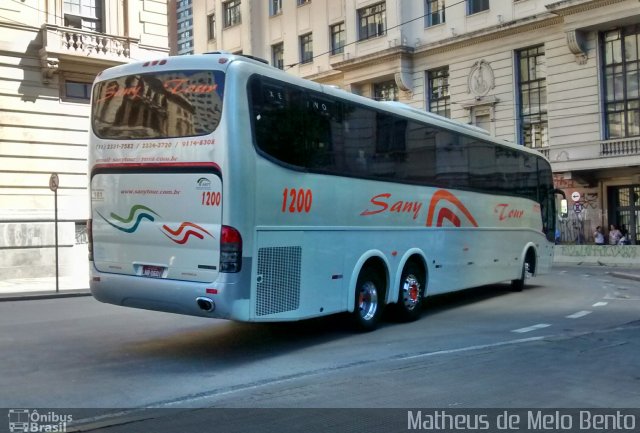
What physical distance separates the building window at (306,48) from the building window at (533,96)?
1537 cm

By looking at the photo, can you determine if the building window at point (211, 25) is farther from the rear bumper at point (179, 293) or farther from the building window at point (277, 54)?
the rear bumper at point (179, 293)

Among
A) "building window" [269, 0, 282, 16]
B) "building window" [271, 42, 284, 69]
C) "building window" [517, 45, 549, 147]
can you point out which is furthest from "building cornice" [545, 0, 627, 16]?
"building window" [269, 0, 282, 16]

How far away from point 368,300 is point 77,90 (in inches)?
646

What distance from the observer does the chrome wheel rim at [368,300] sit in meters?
11.1

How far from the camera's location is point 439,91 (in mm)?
41406

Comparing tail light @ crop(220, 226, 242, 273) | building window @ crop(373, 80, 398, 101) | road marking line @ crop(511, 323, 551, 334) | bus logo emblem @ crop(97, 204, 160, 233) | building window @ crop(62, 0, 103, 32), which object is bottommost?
road marking line @ crop(511, 323, 551, 334)

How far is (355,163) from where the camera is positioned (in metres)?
10.9

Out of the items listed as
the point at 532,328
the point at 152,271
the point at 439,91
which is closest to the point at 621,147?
the point at 439,91

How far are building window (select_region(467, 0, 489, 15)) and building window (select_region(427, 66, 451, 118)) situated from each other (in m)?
3.50

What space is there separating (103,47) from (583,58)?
23345 mm

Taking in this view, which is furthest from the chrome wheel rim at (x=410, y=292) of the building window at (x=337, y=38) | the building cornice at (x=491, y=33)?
the building window at (x=337, y=38)

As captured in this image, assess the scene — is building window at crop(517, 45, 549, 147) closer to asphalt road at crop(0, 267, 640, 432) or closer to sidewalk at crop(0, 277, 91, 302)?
asphalt road at crop(0, 267, 640, 432)

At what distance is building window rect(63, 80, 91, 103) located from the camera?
23.3 metres
